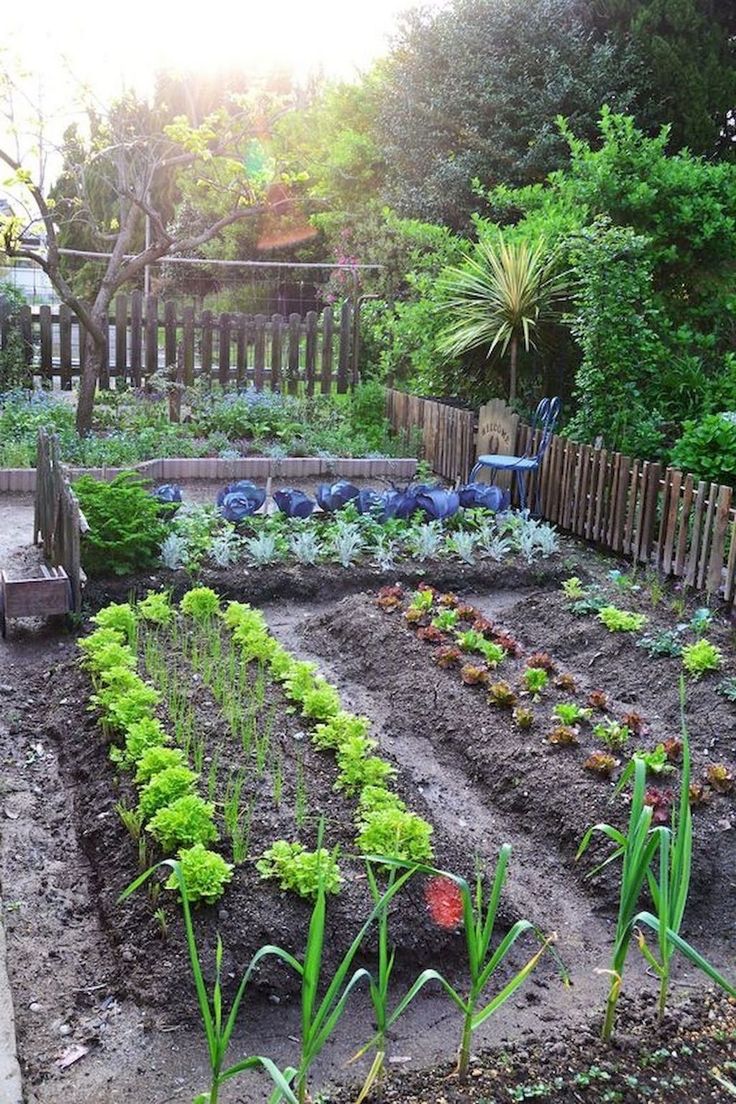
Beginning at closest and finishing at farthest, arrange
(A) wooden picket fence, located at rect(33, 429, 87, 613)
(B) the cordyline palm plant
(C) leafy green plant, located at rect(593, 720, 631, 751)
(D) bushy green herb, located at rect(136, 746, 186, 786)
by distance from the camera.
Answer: (D) bushy green herb, located at rect(136, 746, 186, 786), (C) leafy green plant, located at rect(593, 720, 631, 751), (A) wooden picket fence, located at rect(33, 429, 87, 613), (B) the cordyline palm plant

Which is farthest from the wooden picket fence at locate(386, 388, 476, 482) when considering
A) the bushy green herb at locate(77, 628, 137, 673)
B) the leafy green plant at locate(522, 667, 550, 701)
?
the bushy green herb at locate(77, 628, 137, 673)

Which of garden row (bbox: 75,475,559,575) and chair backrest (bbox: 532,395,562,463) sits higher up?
chair backrest (bbox: 532,395,562,463)

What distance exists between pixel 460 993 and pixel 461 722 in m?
1.85

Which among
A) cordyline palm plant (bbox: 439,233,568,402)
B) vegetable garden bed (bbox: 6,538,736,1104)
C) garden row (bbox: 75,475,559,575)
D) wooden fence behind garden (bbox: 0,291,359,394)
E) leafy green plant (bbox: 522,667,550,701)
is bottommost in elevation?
vegetable garden bed (bbox: 6,538,736,1104)

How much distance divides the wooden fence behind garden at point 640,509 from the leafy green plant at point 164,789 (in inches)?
→ 157

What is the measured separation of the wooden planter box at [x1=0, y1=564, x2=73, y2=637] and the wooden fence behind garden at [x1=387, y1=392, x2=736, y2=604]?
395cm

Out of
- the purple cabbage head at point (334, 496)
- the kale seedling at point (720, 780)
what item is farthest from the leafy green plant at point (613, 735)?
the purple cabbage head at point (334, 496)

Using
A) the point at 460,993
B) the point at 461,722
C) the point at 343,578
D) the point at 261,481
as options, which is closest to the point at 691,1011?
the point at 460,993

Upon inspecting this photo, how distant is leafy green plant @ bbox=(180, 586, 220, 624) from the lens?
5.94 meters

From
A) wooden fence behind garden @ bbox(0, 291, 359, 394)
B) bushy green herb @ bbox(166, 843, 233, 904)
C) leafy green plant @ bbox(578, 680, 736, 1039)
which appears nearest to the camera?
leafy green plant @ bbox(578, 680, 736, 1039)

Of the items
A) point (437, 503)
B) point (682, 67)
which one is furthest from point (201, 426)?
point (682, 67)

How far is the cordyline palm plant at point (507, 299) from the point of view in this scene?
402 inches

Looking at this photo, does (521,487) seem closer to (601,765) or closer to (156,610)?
(156,610)

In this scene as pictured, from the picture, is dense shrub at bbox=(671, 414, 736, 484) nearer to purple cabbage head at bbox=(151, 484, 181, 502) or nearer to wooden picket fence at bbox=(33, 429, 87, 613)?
purple cabbage head at bbox=(151, 484, 181, 502)
